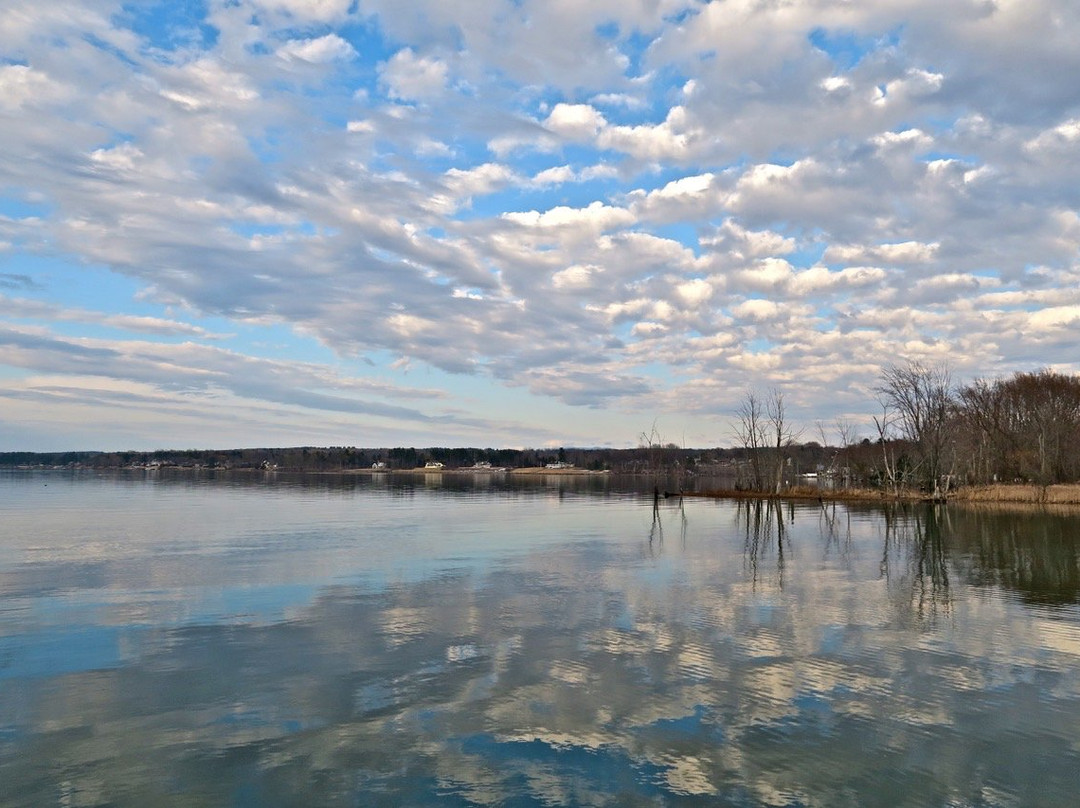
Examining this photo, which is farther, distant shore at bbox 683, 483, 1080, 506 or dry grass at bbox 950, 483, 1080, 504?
distant shore at bbox 683, 483, 1080, 506

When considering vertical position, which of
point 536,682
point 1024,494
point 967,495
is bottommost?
point 536,682

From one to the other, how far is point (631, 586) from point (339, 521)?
83.6 ft

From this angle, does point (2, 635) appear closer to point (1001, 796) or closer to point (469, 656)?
point (469, 656)

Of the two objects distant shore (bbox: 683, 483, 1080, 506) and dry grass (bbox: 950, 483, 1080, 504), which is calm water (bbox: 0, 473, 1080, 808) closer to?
dry grass (bbox: 950, 483, 1080, 504)

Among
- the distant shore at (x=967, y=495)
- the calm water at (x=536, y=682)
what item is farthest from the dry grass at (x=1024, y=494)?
the calm water at (x=536, y=682)

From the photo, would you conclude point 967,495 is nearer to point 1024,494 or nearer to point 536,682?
point 1024,494

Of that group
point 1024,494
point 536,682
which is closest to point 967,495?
point 1024,494

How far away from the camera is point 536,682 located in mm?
11281

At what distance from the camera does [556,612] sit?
646 inches

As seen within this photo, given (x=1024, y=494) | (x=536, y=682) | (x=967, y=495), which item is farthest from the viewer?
(x=967, y=495)

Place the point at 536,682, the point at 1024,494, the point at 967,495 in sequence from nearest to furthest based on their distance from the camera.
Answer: the point at 536,682, the point at 1024,494, the point at 967,495

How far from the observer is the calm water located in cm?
790

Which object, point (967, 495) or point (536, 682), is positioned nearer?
point (536, 682)

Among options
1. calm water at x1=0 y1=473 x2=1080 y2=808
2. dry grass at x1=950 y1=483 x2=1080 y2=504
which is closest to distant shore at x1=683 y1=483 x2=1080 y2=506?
dry grass at x1=950 y1=483 x2=1080 y2=504
